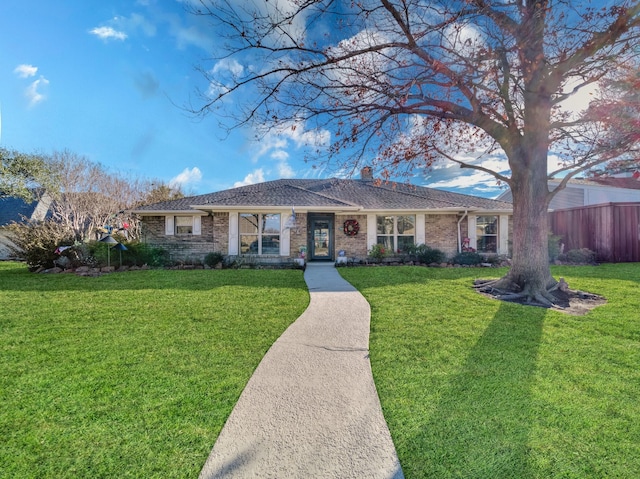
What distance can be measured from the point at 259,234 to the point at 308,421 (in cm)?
1118

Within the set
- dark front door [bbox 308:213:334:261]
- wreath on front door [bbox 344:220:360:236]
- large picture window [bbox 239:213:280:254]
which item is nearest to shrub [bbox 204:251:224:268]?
large picture window [bbox 239:213:280:254]

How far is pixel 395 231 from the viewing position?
540 inches

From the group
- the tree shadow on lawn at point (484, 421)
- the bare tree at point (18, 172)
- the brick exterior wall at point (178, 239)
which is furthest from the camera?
the brick exterior wall at point (178, 239)

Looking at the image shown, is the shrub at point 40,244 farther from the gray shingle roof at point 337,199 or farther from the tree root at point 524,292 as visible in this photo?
the tree root at point 524,292

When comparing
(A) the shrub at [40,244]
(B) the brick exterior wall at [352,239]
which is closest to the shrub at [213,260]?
(A) the shrub at [40,244]

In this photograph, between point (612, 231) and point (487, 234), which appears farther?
point (487, 234)

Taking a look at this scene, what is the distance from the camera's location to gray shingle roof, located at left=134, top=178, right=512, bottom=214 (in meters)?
12.7

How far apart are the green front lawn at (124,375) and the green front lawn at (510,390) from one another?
5.09ft

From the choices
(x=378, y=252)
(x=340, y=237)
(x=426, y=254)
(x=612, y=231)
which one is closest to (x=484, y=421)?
(x=378, y=252)

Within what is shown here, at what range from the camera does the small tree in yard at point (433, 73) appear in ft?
16.7

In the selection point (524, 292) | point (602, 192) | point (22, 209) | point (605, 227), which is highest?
point (602, 192)

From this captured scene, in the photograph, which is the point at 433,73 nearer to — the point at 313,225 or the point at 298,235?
the point at 298,235

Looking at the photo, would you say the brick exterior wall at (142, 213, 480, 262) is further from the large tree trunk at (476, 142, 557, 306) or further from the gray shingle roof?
the large tree trunk at (476, 142, 557, 306)

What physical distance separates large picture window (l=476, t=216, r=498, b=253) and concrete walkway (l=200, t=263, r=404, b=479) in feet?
39.7
